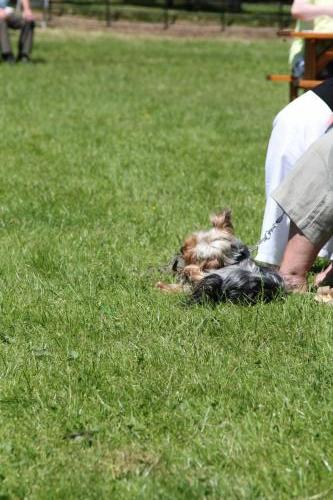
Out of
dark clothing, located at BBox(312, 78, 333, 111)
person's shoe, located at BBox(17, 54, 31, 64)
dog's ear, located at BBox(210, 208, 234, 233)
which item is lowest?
person's shoe, located at BBox(17, 54, 31, 64)

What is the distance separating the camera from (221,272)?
5.83 m

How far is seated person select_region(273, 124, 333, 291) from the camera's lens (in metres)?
5.89

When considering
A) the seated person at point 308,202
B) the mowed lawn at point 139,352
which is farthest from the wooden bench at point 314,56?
the seated person at point 308,202

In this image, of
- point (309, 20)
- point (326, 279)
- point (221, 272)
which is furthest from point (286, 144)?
point (309, 20)

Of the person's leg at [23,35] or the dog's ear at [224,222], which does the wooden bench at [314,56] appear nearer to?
the dog's ear at [224,222]

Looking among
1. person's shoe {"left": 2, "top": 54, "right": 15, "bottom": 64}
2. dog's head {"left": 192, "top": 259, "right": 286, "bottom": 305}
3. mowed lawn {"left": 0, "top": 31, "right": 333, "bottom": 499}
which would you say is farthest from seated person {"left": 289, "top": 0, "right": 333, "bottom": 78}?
person's shoe {"left": 2, "top": 54, "right": 15, "bottom": 64}

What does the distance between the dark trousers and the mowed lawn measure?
38.9 ft

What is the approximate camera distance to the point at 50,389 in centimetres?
456

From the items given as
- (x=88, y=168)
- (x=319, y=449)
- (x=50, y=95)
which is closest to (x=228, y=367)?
(x=319, y=449)

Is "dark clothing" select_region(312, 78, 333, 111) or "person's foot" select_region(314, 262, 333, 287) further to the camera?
"dark clothing" select_region(312, 78, 333, 111)

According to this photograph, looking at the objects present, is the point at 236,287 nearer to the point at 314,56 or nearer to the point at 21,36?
the point at 314,56

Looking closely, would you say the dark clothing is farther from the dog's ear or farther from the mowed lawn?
the mowed lawn

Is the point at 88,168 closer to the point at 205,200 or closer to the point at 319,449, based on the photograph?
the point at 205,200

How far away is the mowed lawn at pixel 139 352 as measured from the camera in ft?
12.5
